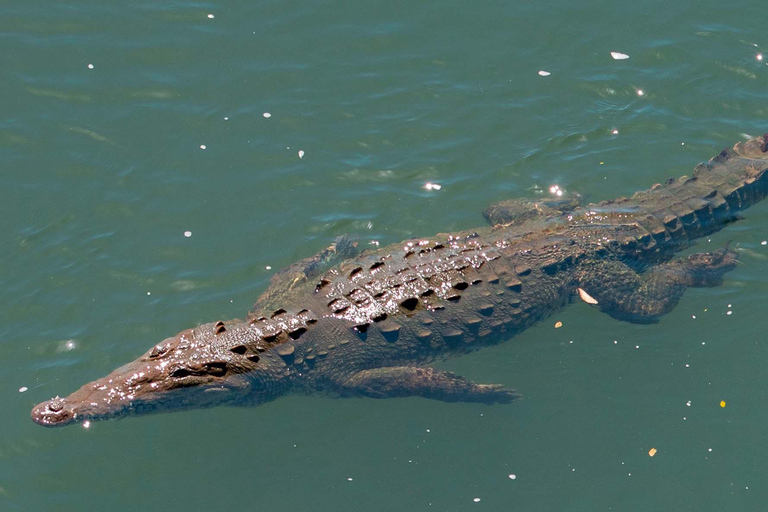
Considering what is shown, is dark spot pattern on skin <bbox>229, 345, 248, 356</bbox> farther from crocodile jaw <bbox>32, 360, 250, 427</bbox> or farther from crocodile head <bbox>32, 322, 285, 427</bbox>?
crocodile jaw <bbox>32, 360, 250, 427</bbox>

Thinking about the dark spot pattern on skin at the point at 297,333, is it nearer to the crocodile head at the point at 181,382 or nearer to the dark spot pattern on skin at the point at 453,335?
the crocodile head at the point at 181,382

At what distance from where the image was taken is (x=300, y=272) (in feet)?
36.4

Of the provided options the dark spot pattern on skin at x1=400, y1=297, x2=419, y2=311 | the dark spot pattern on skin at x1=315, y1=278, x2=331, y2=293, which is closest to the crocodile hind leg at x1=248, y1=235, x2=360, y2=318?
the dark spot pattern on skin at x1=315, y1=278, x2=331, y2=293

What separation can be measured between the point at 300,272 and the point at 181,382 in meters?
2.58

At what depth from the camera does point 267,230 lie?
11.9 m

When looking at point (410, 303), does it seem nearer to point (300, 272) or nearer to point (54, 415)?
point (300, 272)

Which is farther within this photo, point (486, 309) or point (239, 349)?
point (486, 309)

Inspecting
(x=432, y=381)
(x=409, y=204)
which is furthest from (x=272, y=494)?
(x=409, y=204)

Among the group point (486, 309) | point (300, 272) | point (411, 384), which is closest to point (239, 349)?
point (300, 272)

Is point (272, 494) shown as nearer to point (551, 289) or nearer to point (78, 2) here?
point (551, 289)

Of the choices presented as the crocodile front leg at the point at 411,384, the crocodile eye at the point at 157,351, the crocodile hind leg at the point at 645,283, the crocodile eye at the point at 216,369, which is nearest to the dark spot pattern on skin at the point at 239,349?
the crocodile eye at the point at 216,369

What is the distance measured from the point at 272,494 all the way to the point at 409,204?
5178mm

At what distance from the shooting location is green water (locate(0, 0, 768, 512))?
1018 centimetres

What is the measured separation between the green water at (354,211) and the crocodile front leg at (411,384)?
0.68m
